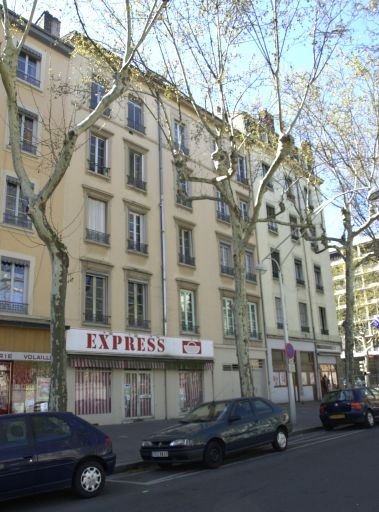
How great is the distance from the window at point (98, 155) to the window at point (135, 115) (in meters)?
2.25

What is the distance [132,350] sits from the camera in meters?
21.0

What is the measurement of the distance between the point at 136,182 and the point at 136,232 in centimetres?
239

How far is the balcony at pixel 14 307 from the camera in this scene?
1758 centimetres

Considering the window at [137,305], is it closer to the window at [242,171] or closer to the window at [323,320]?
the window at [242,171]

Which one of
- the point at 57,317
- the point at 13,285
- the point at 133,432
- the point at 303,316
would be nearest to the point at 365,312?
the point at 303,316

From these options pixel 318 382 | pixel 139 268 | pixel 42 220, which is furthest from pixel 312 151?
pixel 318 382

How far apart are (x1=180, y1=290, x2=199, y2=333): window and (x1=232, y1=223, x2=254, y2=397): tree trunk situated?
324 inches

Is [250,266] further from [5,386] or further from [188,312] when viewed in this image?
[5,386]

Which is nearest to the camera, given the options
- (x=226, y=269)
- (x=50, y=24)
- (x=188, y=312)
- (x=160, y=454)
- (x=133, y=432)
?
(x=160, y=454)

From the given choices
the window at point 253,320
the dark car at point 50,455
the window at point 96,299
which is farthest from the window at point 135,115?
the dark car at point 50,455

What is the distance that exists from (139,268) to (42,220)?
11531 millimetres

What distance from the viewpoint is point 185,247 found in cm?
2600

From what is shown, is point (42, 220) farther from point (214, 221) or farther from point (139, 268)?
point (214, 221)

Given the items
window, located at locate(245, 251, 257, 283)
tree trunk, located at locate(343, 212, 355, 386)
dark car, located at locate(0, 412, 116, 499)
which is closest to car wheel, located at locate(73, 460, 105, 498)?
dark car, located at locate(0, 412, 116, 499)
